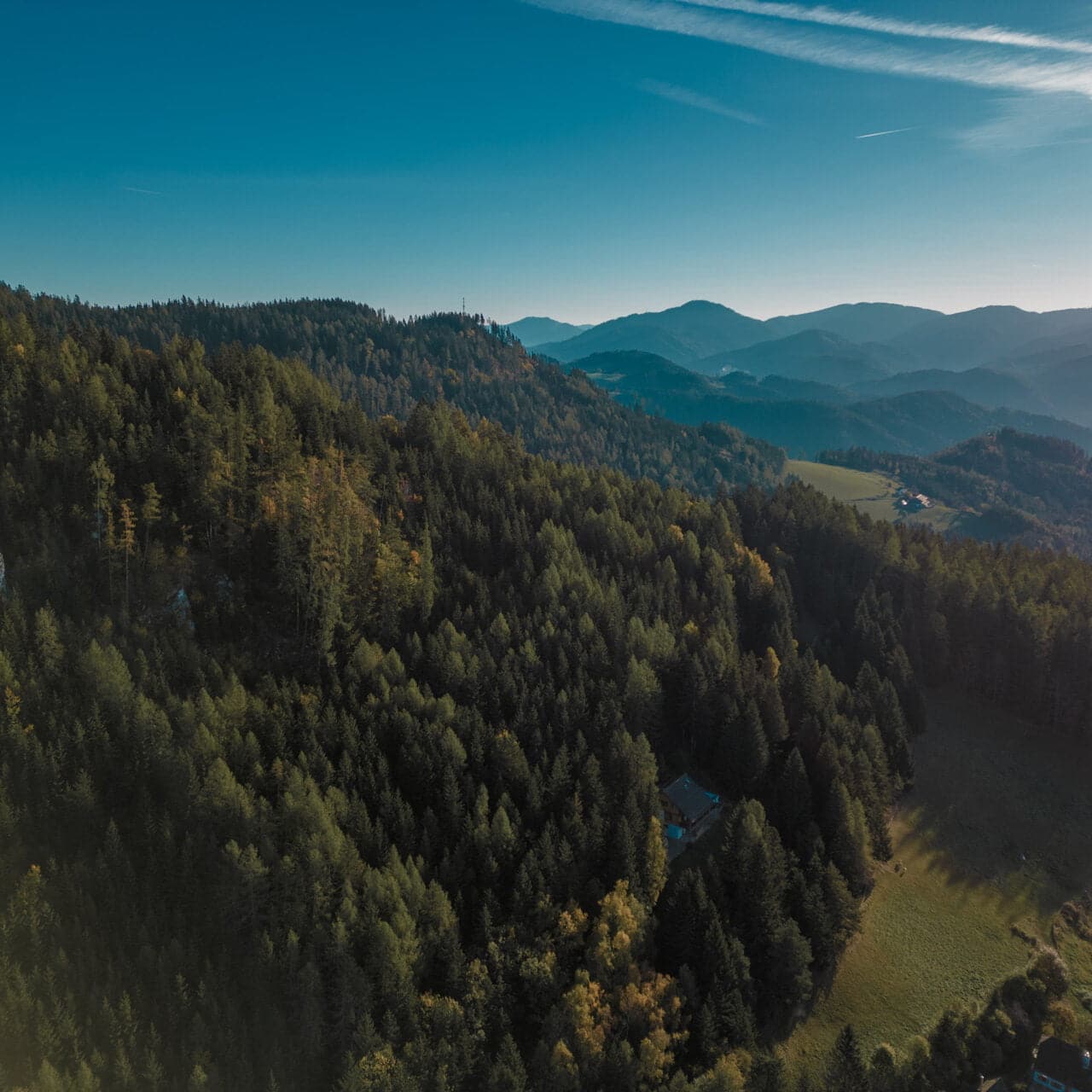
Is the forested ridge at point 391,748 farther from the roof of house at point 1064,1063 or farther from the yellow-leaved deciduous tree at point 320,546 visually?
the roof of house at point 1064,1063

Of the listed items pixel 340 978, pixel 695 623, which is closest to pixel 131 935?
pixel 340 978

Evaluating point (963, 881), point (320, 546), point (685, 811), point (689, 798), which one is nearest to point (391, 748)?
point (320, 546)

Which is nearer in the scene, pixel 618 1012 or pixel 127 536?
pixel 618 1012

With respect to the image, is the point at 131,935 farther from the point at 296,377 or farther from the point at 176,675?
the point at 296,377

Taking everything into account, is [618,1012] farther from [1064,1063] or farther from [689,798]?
[1064,1063]

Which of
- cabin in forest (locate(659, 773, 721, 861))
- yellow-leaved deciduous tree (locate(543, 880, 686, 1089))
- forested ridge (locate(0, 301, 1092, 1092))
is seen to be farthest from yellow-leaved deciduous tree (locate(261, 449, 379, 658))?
cabin in forest (locate(659, 773, 721, 861))

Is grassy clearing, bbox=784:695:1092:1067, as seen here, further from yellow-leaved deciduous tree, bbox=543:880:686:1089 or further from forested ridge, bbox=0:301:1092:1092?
yellow-leaved deciduous tree, bbox=543:880:686:1089

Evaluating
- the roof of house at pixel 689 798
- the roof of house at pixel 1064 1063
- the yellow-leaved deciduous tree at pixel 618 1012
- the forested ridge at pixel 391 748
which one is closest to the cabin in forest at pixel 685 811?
the roof of house at pixel 689 798
